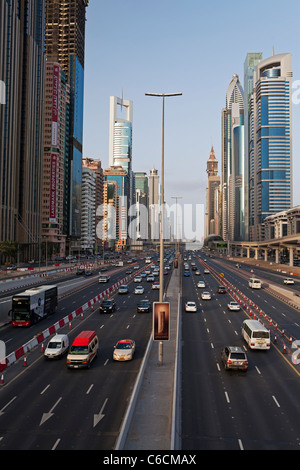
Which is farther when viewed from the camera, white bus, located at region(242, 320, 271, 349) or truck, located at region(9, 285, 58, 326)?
truck, located at region(9, 285, 58, 326)

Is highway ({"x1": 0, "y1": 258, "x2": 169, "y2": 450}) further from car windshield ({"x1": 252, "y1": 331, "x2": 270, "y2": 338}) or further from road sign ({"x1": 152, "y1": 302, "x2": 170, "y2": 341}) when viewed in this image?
car windshield ({"x1": 252, "y1": 331, "x2": 270, "y2": 338})

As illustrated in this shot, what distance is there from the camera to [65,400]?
19.0m

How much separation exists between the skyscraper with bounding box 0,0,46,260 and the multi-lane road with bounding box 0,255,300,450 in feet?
305

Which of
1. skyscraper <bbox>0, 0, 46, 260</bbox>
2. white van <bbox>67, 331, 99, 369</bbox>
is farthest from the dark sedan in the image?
skyscraper <bbox>0, 0, 46, 260</bbox>

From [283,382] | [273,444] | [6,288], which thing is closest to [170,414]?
[273,444]

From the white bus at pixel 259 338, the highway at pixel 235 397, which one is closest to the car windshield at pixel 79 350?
the highway at pixel 235 397

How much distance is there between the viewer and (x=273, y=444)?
14.6 metres

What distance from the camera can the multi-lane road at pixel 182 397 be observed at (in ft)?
49.4

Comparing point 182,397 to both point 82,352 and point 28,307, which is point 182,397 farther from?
point 28,307

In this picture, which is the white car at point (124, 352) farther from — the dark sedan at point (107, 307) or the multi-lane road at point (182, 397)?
the dark sedan at point (107, 307)

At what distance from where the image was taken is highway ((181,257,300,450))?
15094 millimetres

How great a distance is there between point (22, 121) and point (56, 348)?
408 ft

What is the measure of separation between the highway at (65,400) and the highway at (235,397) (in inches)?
136

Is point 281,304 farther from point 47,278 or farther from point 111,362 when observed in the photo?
point 47,278
